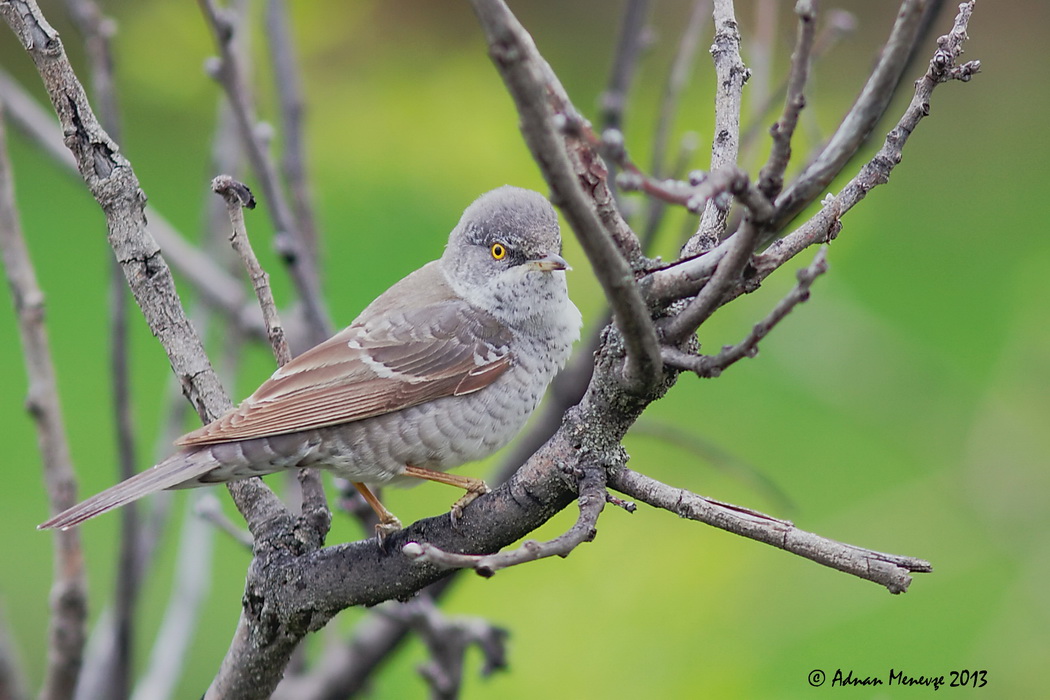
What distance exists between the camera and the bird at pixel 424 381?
2.52 meters

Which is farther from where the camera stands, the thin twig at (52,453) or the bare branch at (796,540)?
the thin twig at (52,453)

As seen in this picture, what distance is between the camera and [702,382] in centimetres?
677

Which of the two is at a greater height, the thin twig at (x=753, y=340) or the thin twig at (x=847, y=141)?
the thin twig at (x=847, y=141)

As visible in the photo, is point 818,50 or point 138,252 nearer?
point 138,252

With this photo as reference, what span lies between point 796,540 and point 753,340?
0.44 metres

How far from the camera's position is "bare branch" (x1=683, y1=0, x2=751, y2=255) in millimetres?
2105

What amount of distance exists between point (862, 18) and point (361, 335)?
21.8 ft

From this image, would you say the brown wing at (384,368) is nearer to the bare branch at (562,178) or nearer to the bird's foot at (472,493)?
the bird's foot at (472,493)

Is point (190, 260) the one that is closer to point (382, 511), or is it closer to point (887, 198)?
point (382, 511)

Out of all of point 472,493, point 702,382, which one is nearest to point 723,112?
point 472,493

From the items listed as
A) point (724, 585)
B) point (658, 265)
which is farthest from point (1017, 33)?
point (658, 265)

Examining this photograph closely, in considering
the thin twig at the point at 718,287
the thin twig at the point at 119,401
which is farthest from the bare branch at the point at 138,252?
the thin twig at the point at 718,287

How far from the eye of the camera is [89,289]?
8203mm

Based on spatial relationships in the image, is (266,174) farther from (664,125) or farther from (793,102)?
(793,102)
